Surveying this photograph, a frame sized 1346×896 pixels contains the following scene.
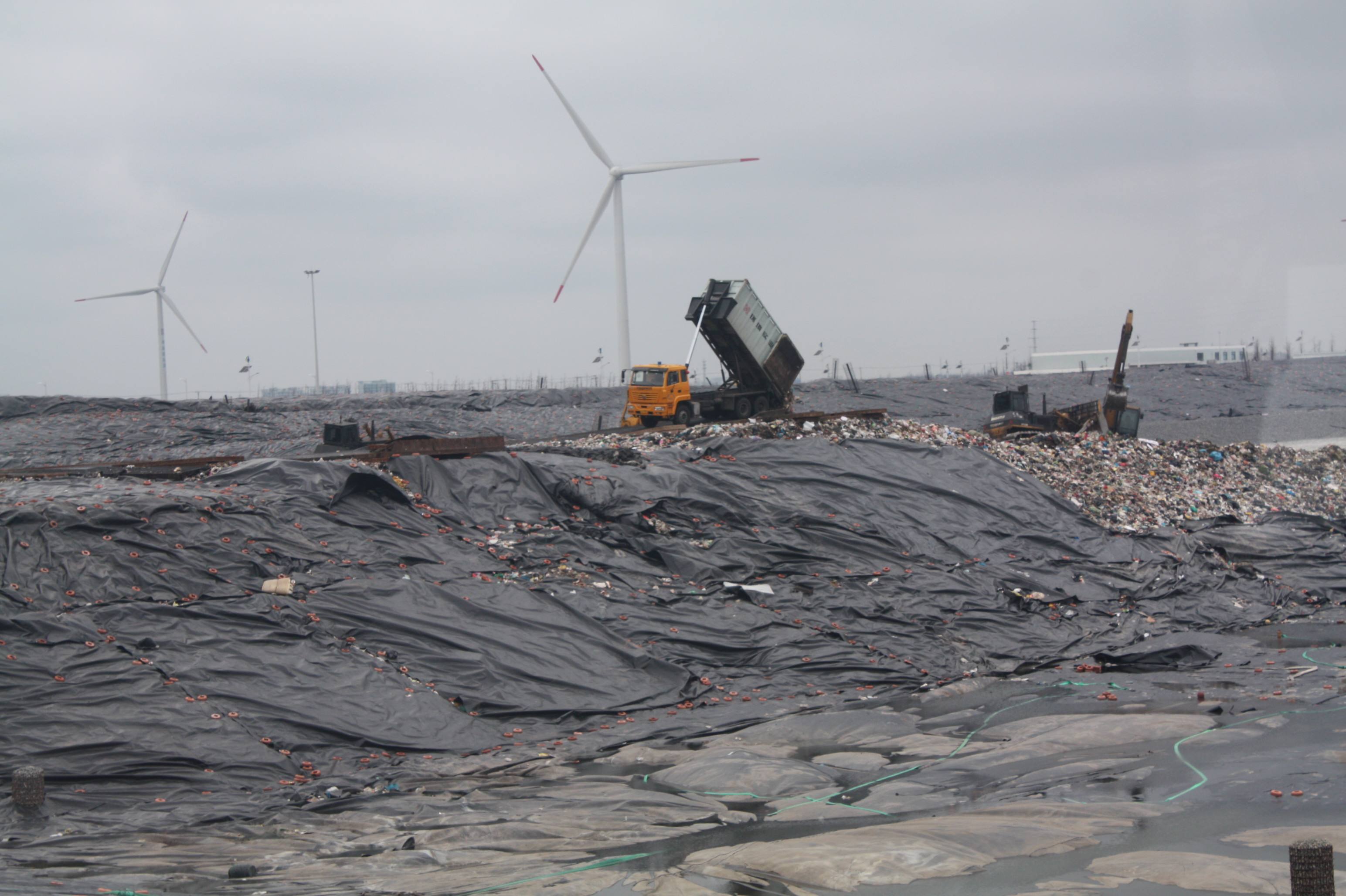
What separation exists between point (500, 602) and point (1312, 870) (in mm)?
10141

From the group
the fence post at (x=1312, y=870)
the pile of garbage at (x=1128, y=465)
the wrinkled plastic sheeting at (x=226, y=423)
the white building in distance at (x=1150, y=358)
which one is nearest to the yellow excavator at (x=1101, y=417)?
the pile of garbage at (x=1128, y=465)

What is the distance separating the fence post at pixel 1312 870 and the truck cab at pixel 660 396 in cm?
Answer: 2413

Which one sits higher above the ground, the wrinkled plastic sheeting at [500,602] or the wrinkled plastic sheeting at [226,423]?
the wrinkled plastic sheeting at [226,423]

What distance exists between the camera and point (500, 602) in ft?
43.2

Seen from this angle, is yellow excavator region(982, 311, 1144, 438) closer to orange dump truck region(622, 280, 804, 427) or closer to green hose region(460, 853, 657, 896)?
orange dump truck region(622, 280, 804, 427)

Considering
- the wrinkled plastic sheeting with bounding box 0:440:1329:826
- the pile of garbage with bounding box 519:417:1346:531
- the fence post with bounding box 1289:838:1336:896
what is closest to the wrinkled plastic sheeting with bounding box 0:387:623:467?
the wrinkled plastic sheeting with bounding box 0:440:1329:826

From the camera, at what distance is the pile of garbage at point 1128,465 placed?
2097 centimetres

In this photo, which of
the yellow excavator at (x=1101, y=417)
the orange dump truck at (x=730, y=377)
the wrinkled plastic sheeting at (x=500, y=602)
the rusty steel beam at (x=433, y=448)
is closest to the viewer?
the wrinkled plastic sheeting at (x=500, y=602)

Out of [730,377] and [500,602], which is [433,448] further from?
[730,377]

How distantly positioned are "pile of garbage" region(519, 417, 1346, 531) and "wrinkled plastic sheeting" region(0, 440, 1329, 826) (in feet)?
4.86

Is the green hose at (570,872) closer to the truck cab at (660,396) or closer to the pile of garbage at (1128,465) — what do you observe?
the pile of garbage at (1128,465)

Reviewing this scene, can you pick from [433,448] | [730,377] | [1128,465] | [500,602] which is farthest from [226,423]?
[1128,465]

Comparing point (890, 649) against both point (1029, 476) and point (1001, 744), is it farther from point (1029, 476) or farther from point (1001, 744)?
point (1029, 476)

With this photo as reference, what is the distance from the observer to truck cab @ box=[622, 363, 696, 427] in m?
28.4
